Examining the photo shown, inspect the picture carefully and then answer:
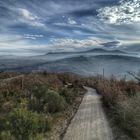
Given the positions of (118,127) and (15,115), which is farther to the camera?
(118,127)

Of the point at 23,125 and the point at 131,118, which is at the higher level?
the point at 23,125

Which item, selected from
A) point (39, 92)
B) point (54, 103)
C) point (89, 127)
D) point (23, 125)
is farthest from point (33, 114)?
point (39, 92)

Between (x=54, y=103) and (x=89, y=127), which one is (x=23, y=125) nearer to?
(x=89, y=127)

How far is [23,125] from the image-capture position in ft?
43.3

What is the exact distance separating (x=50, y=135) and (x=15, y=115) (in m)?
1.88

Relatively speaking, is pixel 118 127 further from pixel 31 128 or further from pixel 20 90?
pixel 20 90

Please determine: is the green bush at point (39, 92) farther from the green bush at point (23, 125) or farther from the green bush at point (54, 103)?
the green bush at point (23, 125)

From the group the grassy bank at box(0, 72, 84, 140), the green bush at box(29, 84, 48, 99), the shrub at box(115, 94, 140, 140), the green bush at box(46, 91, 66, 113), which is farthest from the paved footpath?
the green bush at box(29, 84, 48, 99)

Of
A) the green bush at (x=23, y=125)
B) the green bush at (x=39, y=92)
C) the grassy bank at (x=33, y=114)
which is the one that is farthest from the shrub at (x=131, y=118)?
the green bush at (x=39, y=92)

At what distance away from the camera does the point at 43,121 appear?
48.8 feet

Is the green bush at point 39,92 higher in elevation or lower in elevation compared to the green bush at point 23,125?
lower

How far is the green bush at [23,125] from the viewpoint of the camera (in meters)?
12.6

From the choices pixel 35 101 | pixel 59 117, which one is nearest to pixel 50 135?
pixel 59 117

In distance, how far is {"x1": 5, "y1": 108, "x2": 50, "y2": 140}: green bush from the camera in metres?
12.6
